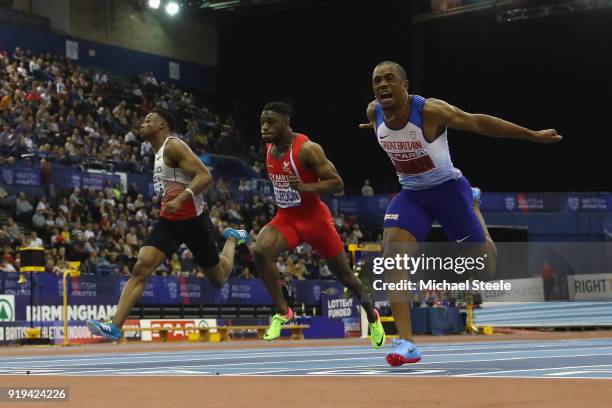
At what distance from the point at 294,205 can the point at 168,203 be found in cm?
137

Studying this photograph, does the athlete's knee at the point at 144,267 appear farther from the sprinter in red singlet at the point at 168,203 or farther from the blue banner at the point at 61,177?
the blue banner at the point at 61,177

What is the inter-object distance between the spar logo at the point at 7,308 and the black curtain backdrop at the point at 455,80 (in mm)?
23506

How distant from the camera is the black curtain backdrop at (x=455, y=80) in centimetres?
4409

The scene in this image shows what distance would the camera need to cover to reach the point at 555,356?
12.4 metres

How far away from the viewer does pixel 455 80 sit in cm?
4553

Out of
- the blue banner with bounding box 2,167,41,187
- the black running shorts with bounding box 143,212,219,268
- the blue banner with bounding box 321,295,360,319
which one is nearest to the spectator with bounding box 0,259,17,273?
the blue banner with bounding box 2,167,41,187

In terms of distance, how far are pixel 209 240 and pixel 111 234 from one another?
17524mm

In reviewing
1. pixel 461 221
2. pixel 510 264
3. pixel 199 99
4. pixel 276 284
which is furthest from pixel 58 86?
pixel 461 221

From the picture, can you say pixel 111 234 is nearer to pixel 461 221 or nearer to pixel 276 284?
pixel 276 284

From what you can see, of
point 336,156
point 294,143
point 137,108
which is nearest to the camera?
point 294,143

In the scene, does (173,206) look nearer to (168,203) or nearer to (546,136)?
(168,203)

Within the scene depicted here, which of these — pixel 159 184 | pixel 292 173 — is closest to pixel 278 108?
pixel 292 173

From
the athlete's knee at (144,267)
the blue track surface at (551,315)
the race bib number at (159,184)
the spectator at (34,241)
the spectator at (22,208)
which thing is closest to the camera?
the athlete's knee at (144,267)

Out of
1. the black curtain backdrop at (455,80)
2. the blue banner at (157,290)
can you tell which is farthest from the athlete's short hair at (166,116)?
the black curtain backdrop at (455,80)
